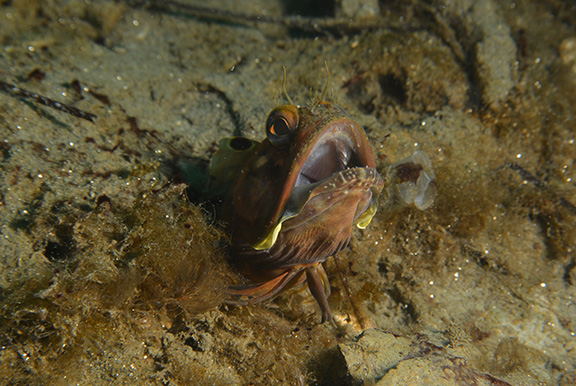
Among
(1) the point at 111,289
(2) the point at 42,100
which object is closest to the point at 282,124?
(1) the point at 111,289

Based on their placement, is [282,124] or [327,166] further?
[327,166]

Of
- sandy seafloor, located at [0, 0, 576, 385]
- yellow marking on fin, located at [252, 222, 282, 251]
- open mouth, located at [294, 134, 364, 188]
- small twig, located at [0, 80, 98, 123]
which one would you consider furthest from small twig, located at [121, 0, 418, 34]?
yellow marking on fin, located at [252, 222, 282, 251]

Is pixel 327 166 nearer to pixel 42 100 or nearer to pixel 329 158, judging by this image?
pixel 329 158

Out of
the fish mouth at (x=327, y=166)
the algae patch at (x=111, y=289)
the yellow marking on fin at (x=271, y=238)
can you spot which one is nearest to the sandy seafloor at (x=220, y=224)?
the algae patch at (x=111, y=289)

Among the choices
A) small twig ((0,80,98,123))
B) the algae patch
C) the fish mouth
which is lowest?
the algae patch

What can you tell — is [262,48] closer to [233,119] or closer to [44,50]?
[233,119]

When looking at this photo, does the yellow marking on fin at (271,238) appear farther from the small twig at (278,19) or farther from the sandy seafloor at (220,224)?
the small twig at (278,19)

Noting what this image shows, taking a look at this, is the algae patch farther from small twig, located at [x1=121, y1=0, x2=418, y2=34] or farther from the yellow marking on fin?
small twig, located at [x1=121, y1=0, x2=418, y2=34]
